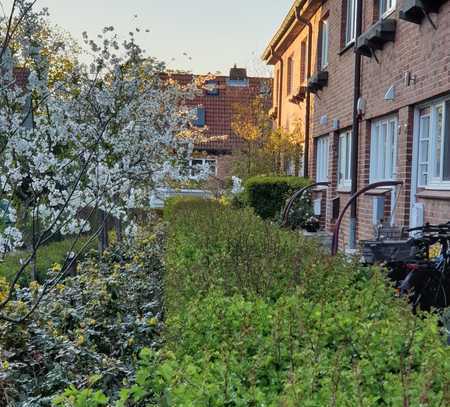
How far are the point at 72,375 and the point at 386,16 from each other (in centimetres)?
894

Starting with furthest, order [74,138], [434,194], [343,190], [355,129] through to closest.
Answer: [343,190] → [355,129] → [434,194] → [74,138]

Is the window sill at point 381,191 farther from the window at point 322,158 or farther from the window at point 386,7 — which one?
the window at point 322,158

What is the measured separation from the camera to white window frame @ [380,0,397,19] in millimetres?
10969

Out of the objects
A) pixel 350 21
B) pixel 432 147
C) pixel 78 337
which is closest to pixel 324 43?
pixel 350 21

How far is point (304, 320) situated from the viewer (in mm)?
3012

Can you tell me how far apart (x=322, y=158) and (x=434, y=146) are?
7868mm

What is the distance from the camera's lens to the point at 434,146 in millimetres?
9102

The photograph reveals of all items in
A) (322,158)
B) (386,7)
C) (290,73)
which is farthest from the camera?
(290,73)

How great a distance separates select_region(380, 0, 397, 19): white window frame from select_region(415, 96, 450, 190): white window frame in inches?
86.9

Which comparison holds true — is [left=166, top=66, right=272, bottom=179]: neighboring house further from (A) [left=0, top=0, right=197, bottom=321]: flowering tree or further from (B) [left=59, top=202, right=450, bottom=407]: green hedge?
(B) [left=59, top=202, right=450, bottom=407]: green hedge

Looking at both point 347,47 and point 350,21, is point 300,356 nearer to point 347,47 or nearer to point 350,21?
point 347,47

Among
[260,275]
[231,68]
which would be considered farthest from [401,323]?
[231,68]

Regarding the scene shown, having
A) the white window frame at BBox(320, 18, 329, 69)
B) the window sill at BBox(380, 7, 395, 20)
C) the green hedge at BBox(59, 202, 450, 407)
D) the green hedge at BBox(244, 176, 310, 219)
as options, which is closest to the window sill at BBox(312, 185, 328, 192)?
the green hedge at BBox(244, 176, 310, 219)

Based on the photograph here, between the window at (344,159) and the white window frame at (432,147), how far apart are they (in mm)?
3944
